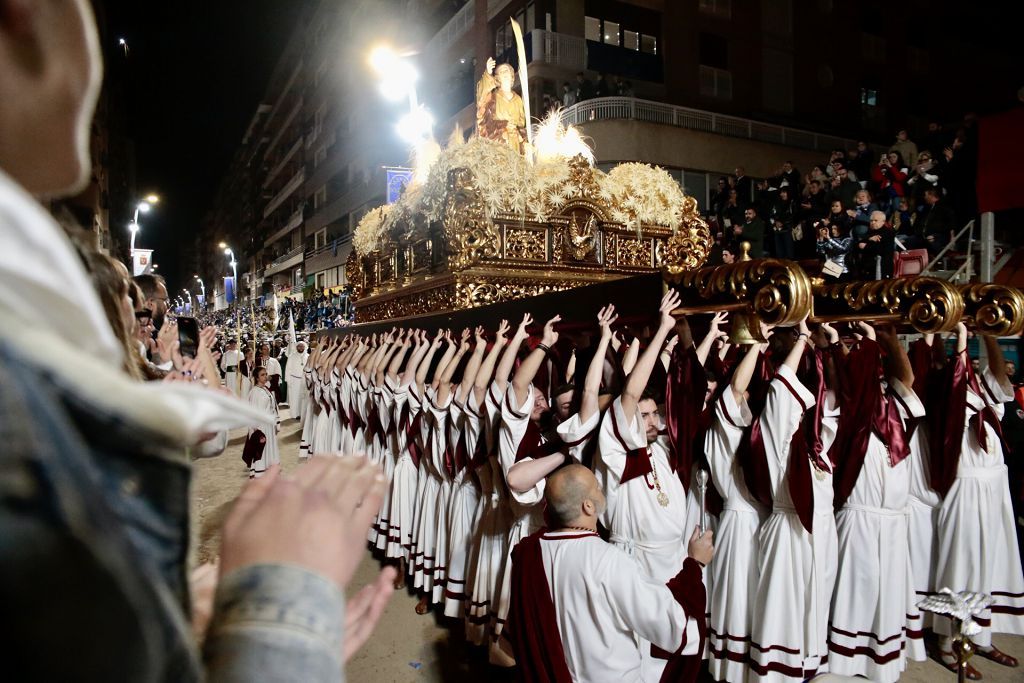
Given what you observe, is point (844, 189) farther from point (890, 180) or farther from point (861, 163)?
point (861, 163)

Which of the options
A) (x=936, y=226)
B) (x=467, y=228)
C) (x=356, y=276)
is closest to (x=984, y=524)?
(x=467, y=228)

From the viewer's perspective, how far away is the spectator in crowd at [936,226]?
9.06m

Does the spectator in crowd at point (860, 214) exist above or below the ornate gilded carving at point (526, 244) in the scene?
above

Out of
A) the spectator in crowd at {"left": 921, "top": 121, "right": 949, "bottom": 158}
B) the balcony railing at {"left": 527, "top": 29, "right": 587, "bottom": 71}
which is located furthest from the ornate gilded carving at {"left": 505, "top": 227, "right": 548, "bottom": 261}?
the balcony railing at {"left": 527, "top": 29, "right": 587, "bottom": 71}

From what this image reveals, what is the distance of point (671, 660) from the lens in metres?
2.94

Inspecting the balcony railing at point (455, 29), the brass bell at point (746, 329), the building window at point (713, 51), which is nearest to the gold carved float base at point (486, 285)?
the brass bell at point (746, 329)

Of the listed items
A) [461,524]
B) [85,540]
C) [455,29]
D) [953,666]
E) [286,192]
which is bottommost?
[953,666]

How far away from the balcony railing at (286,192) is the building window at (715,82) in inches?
1406

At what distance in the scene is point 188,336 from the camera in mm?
4539

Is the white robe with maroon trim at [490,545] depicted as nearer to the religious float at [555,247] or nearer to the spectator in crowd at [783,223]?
the religious float at [555,247]

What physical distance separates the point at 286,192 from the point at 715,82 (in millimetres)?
43366

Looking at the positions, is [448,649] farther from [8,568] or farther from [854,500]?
[8,568]

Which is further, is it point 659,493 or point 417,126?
point 417,126

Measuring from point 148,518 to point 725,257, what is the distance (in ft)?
27.1
